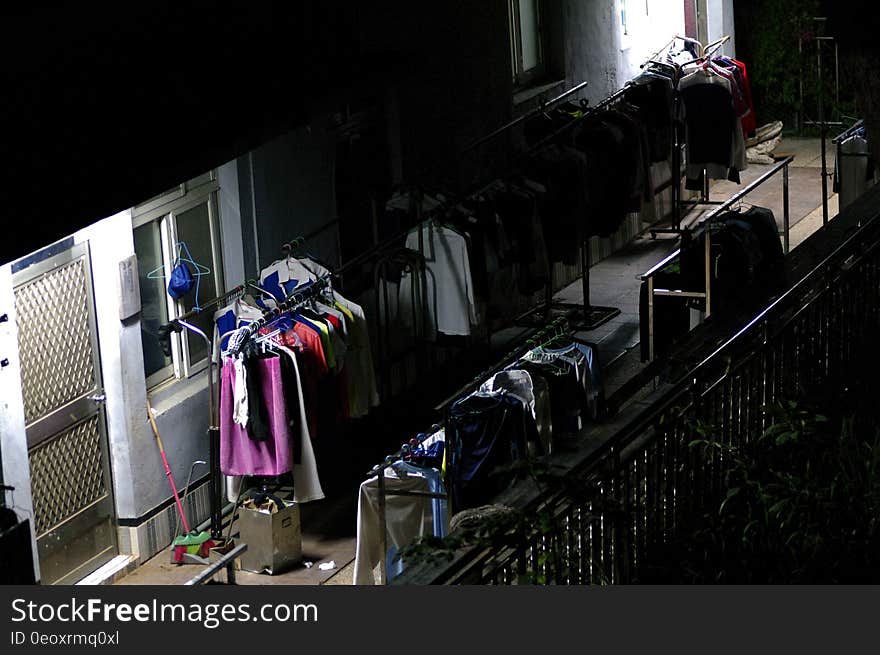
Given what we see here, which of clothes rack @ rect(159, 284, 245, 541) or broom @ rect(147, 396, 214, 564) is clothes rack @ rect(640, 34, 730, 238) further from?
broom @ rect(147, 396, 214, 564)

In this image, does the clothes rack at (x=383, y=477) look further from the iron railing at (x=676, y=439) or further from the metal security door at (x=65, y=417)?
the metal security door at (x=65, y=417)

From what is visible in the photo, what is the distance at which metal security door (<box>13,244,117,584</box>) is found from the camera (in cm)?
917

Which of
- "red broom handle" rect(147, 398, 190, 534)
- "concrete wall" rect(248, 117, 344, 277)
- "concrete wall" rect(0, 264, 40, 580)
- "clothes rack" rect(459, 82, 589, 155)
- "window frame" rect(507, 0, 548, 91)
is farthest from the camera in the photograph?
"window frame" rect(507, 0, 548, 91)

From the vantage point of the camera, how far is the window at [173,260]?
9930 mm

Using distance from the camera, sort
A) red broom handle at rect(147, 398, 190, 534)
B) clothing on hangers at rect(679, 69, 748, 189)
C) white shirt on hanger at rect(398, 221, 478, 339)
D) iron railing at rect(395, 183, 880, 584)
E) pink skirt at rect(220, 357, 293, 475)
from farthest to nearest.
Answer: clothing on hangers at rect(679, 69, 748, 189) < white shirt on hanger at rect(398, 221, 478, 339) < red broom handle at rect(147, 398, 190, 534) < pink skirt at rect(220, 357, 293, 475) < iron railing at rect(395, 183, 880, 584)

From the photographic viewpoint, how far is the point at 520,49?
1347 cm

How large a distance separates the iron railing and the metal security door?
3.53 meters

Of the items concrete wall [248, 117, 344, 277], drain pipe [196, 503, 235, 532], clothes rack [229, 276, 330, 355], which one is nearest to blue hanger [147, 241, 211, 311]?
concrete wall [248, 117, 344, 277]

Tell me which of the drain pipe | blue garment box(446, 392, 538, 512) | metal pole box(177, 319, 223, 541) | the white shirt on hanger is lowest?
the drain pipe

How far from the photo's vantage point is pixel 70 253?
931 centimetres

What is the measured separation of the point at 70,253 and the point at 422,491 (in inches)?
101

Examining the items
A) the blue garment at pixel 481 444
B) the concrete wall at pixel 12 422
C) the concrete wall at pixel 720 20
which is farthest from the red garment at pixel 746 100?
the concrete wall at pixel 12 422

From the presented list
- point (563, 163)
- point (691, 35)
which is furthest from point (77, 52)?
point (691, 35)
